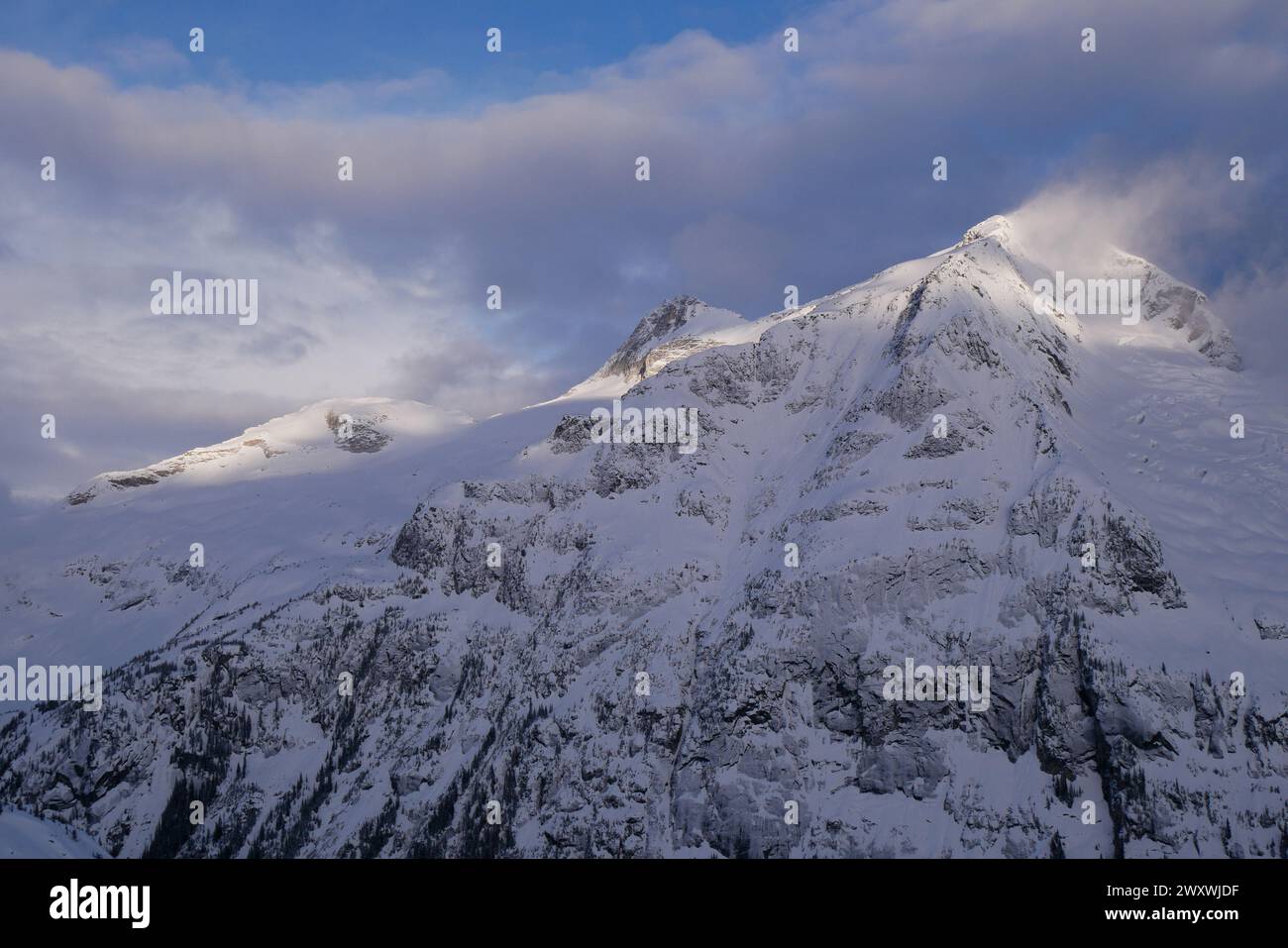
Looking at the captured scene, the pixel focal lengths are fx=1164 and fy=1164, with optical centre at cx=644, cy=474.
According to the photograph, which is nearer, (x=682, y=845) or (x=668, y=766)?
(x=682, y=845)

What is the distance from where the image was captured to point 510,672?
197m

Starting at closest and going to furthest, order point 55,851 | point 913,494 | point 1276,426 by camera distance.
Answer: point 55,851 < point 913,494 < point 1276,426

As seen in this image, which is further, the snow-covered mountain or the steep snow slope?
the snow-covered mountain

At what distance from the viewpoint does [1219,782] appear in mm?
143375

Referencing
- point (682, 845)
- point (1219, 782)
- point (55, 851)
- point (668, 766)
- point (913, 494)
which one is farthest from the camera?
point (913, 494)

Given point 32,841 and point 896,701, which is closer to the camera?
point 32,841

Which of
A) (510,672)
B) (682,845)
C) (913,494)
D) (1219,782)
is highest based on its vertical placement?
(913,494)

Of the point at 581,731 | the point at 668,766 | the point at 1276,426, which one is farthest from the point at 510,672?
the point at 1276,426

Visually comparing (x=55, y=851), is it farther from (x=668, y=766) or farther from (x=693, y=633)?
(x=693, y=633)

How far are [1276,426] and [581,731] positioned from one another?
12871cm

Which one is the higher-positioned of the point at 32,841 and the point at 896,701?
the point at 896,701

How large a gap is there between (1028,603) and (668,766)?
2260 inches

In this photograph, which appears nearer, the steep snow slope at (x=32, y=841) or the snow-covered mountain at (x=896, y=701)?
the steep snow slope at (x=32, y=841)
